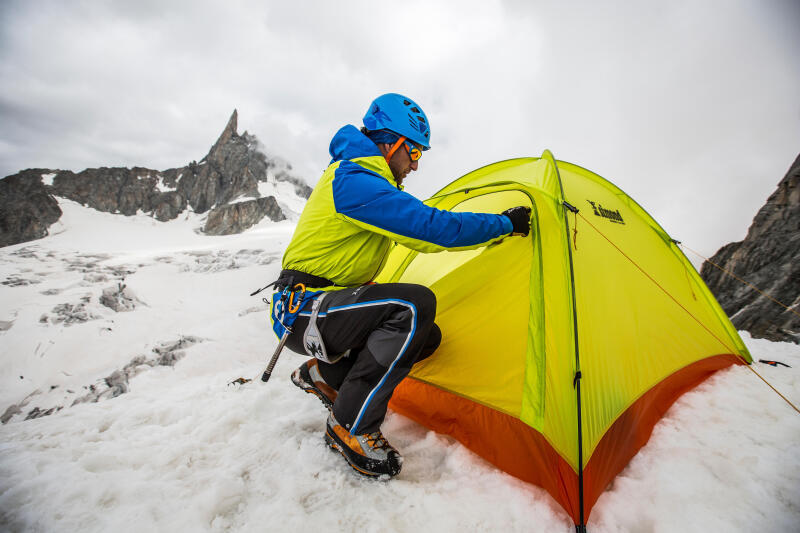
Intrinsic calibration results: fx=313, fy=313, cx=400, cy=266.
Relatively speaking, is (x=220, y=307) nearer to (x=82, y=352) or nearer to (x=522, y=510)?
(x=82, y=352)

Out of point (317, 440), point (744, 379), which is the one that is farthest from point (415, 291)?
point (744, 379)

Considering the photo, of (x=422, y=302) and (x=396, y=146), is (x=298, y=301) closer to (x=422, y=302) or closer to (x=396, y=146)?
(x=422, y=302)

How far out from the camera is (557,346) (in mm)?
2277

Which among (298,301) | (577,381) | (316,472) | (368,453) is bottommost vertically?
(316,472)

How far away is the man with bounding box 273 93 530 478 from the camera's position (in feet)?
6.72

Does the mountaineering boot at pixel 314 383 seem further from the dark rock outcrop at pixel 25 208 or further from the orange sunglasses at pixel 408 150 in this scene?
the dark rock outcrop at pixel 25 208

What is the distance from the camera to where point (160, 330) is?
1264 cm

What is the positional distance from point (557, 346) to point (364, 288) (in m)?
1.46

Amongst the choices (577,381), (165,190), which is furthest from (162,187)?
(577,381)

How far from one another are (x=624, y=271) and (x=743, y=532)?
1930 mm

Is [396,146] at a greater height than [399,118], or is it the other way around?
[399,118]

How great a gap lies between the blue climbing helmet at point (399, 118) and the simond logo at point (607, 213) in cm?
188

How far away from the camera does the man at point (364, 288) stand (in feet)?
6.72

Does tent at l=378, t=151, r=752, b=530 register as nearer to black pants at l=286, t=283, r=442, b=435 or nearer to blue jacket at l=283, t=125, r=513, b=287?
blue jacket at l=283, t=125, r=513, b=287
